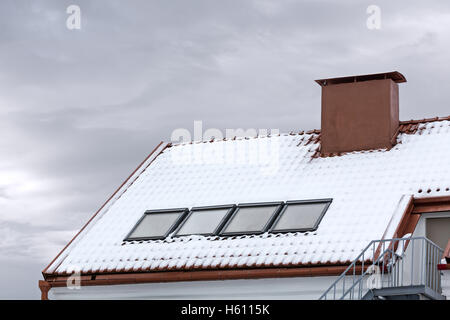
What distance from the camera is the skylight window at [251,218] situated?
23031mm

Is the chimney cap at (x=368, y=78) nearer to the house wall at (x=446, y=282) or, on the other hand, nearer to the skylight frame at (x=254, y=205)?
the skylight frame at (x=254, y=205)

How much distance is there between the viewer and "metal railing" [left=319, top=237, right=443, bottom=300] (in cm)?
1995

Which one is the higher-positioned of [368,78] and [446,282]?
[368,78]

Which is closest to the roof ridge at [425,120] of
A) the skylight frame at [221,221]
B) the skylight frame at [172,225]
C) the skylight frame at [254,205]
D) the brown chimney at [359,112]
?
the brown chimney at [359,112]

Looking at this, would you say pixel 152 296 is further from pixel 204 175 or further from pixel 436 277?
pixel 436 277

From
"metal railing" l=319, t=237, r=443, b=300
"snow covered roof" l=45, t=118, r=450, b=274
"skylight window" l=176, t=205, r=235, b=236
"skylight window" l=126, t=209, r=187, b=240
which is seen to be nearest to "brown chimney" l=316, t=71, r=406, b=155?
"snow covered roof" l=45, t=118, r=450, b=274

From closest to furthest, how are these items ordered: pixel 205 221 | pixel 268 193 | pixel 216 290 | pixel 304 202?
pixel 216 290, pixel 304 202, pixel 205 221, pixel 268 193

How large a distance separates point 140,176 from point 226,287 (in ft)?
22.2

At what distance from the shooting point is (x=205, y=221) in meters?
24.0

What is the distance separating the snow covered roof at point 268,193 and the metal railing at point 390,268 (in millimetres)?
413

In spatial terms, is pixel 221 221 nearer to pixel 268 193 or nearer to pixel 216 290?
pixel 268 193

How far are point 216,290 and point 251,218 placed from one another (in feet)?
6.89

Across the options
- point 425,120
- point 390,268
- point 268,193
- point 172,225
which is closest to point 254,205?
point 268,193

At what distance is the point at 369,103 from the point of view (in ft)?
85.3
